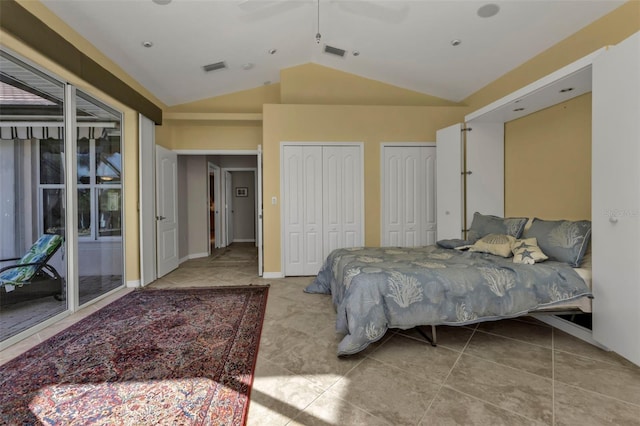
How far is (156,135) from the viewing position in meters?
4.30

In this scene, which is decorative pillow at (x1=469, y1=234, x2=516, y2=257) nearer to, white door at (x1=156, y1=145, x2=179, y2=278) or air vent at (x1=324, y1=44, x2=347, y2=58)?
air vent at (x1=324, y1=44, x2=347, y2=58)

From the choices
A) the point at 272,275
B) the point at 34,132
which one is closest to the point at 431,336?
the point at 272,275

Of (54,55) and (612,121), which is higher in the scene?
(54,55)

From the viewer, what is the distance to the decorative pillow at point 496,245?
2.63 metres

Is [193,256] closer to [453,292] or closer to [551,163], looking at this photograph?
[453,292]

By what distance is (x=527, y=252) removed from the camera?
242cm

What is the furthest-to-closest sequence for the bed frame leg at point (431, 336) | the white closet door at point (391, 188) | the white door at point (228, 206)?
the white door at point (228, 206), the white closet door at point (391, 188), the bed frame leg at point (431, 336)

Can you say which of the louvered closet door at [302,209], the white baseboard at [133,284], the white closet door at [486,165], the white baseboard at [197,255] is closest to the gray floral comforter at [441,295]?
the white closet door at [486,165]

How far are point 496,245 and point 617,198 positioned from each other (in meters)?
0.98

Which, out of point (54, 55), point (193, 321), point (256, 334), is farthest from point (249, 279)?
point (54, 55)

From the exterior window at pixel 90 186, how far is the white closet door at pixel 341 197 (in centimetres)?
282

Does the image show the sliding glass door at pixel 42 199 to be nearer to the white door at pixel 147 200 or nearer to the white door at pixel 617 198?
the white door at pixel 147 200

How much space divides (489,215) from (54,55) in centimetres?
478

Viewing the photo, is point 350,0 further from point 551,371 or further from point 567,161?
point 551,371
